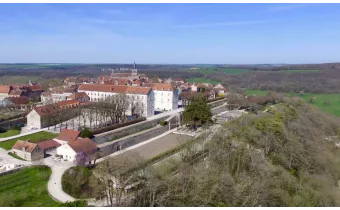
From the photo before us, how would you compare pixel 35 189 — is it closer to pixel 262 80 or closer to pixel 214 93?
pixel 214 93

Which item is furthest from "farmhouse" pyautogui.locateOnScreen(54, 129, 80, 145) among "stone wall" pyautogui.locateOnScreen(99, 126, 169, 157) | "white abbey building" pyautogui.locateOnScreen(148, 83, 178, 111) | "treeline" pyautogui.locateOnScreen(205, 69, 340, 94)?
"treeline" pyautogui.locateOnScreen(205, 69, 340, 94)

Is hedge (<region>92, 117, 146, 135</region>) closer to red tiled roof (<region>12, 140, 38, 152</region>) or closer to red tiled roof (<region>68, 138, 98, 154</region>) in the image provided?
red tiled roof (<region>68, 138, 98, 154</region>)

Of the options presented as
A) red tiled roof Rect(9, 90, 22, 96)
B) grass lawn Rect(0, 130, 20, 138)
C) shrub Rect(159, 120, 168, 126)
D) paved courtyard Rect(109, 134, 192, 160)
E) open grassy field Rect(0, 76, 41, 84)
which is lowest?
paved courtyard Rect(109, 134, 192, 160)

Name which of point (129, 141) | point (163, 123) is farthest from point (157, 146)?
point (163, 123)

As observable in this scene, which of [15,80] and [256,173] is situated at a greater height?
[15,80]

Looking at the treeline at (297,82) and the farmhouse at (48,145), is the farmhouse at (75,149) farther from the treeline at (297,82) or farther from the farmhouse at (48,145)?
the treeline at (297,82)

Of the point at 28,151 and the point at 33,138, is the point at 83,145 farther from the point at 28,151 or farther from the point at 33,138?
the point at 33,138
